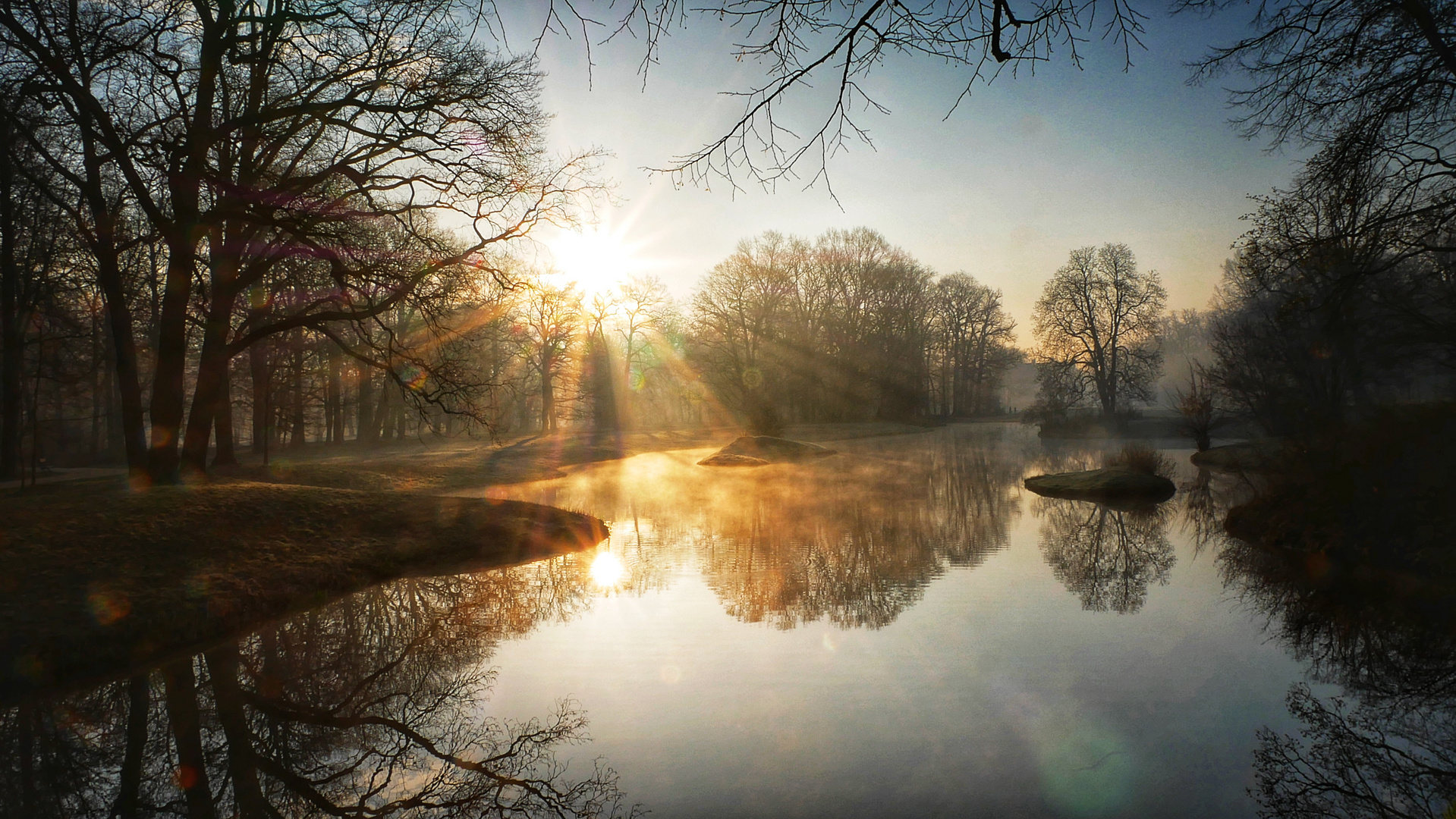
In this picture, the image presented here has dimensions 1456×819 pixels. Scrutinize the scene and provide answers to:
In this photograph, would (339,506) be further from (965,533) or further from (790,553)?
(965,533)

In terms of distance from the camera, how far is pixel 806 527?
1087cm

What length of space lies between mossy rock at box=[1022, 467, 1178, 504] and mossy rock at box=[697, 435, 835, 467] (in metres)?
11.6

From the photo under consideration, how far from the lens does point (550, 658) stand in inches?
205

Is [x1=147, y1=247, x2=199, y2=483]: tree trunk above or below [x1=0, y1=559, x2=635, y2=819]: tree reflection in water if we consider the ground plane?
above

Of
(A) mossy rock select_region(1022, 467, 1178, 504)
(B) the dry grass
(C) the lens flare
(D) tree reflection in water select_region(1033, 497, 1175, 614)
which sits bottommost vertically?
(D) tree reflection in water select_region(1033, 497, 1175, 614)

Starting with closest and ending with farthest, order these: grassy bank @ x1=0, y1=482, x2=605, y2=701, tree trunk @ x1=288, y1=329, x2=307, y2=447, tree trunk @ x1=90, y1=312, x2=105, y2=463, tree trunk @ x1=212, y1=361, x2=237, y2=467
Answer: grassy bank @ x1=0, y1=482, x2=605, y2=701
tree trunk @ x1=212, y1=361, x2=237, y2=467
tree trunk @ x1=288, y1=329, x2=307, y2=447
tree trunk @ x1=90, y1=312, x2=105, y2=463

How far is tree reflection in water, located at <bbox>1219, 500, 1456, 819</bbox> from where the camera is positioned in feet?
10.3

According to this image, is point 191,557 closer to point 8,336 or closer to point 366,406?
point 8,336

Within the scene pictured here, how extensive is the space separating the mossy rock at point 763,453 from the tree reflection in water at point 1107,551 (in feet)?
43.5

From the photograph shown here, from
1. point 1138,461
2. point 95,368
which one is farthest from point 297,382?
point 1138,461

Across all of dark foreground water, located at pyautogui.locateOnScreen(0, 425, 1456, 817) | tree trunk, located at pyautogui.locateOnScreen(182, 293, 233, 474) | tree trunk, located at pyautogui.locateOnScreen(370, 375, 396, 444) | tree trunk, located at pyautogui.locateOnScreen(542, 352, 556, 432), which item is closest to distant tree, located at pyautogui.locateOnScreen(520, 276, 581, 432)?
tree trunk, located at pyautogui.locateOnScreen(542, 352, 556, 432)

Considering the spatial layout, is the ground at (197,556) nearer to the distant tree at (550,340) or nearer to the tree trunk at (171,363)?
the tree trunk at (171,363)

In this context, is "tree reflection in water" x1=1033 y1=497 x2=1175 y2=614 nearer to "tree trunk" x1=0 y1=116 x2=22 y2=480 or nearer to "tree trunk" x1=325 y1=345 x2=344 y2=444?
"tree trunk" x1=0 y1=116 x2=22 y2=480

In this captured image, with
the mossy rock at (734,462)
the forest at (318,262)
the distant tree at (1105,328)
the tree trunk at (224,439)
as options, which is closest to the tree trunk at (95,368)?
the forest at (318,262)
